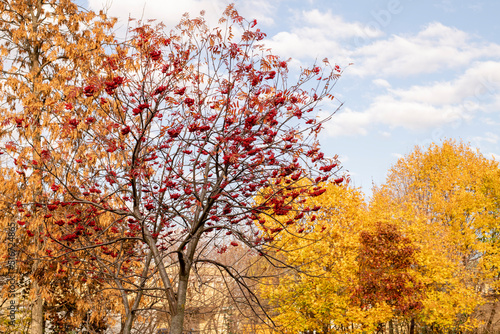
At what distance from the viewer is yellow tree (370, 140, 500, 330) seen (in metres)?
19.7

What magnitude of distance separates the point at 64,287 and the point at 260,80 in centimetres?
1092

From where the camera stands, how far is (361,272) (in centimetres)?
1830

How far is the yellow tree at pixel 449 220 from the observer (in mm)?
19719

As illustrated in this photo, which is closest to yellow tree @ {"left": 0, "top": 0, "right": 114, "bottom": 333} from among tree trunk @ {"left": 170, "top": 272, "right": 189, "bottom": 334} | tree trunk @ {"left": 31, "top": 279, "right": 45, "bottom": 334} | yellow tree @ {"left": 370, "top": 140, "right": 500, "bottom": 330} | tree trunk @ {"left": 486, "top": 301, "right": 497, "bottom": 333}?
tree trunk @ {"left": 31, "top": 279, "right": 45, "bottom": 334}

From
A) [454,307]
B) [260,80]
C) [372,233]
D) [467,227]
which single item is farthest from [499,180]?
[260,80]

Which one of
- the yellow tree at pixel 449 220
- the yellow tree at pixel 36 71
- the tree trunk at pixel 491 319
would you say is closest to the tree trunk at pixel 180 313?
the yellow tree at pixel 36 71

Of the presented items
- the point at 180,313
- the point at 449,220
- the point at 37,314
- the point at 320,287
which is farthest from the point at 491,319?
the point at 180,313

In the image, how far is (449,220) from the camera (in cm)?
2567

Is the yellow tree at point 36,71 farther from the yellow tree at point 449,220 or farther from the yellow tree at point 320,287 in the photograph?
the yellow tree at point 449,220

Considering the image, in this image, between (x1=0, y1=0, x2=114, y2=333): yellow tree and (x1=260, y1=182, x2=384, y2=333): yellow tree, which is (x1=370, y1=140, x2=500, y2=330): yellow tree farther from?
(x1=0, y1=0, x2=114, y2=333): yellow tree

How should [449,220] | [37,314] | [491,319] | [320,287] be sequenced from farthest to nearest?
[449,220]
[491,319]
[320,287]
[37,314]

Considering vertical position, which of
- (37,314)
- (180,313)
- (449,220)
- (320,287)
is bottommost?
(180,313)

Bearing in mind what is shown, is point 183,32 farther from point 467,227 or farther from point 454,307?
point 467,227

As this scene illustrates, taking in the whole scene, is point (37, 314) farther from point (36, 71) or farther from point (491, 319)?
point (491, 319)
